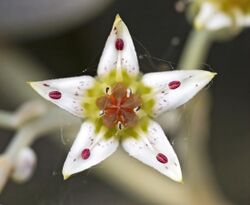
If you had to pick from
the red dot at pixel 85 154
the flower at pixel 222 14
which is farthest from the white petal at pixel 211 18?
the red dot at pixel 85 154

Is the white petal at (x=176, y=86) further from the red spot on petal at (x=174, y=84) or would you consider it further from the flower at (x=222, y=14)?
the flower at (x=222, y=14)

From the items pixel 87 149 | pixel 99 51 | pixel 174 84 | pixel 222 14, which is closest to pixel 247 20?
pixel 222 14


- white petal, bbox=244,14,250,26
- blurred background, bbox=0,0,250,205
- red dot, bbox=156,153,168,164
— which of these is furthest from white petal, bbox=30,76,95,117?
blurred background, bbox=0,0,250,205

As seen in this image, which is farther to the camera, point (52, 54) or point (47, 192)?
point (52, 54)

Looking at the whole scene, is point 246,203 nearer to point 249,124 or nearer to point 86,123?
point 249,124

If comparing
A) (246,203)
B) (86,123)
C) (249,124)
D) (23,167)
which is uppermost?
(86,123)

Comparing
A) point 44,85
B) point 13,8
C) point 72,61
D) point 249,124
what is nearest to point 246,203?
point 249,124
